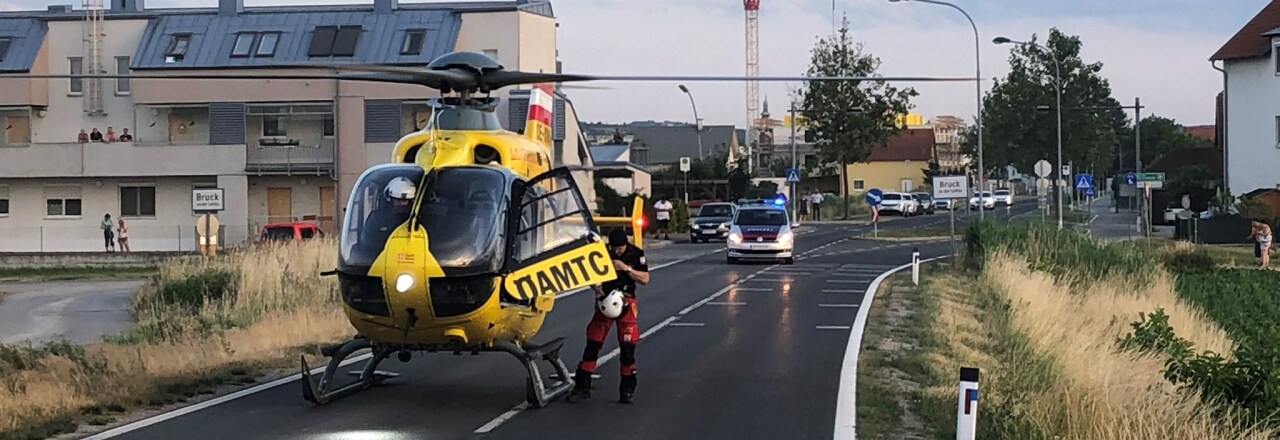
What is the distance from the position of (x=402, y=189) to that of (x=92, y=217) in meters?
45.7

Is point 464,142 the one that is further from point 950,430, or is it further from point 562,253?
point 950,430

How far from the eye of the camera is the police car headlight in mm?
12180

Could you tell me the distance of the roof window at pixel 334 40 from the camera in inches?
2099

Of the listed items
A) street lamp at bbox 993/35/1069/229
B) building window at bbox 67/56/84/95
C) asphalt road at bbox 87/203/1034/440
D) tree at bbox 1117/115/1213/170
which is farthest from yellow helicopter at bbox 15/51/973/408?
tree at bbox 1117/115/1213/170

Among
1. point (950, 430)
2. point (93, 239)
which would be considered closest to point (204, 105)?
point (93, 239)

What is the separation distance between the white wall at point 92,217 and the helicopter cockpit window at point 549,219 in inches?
1668

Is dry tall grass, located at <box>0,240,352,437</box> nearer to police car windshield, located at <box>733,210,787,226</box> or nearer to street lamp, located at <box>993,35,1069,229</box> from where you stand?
police car windshield, located at <box>733,210,787,226</box>

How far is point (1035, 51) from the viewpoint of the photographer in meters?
62.9

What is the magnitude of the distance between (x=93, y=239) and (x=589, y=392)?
4491 centimetres

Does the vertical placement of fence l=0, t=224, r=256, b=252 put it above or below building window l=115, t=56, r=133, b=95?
below

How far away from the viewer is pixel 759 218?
129 ft

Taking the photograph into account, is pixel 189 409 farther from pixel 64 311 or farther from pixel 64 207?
pixel 64 207

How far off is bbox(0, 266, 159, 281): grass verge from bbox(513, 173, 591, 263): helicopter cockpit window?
31.2m

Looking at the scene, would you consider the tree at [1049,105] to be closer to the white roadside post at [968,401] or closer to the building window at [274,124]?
the building window at [274,124]
